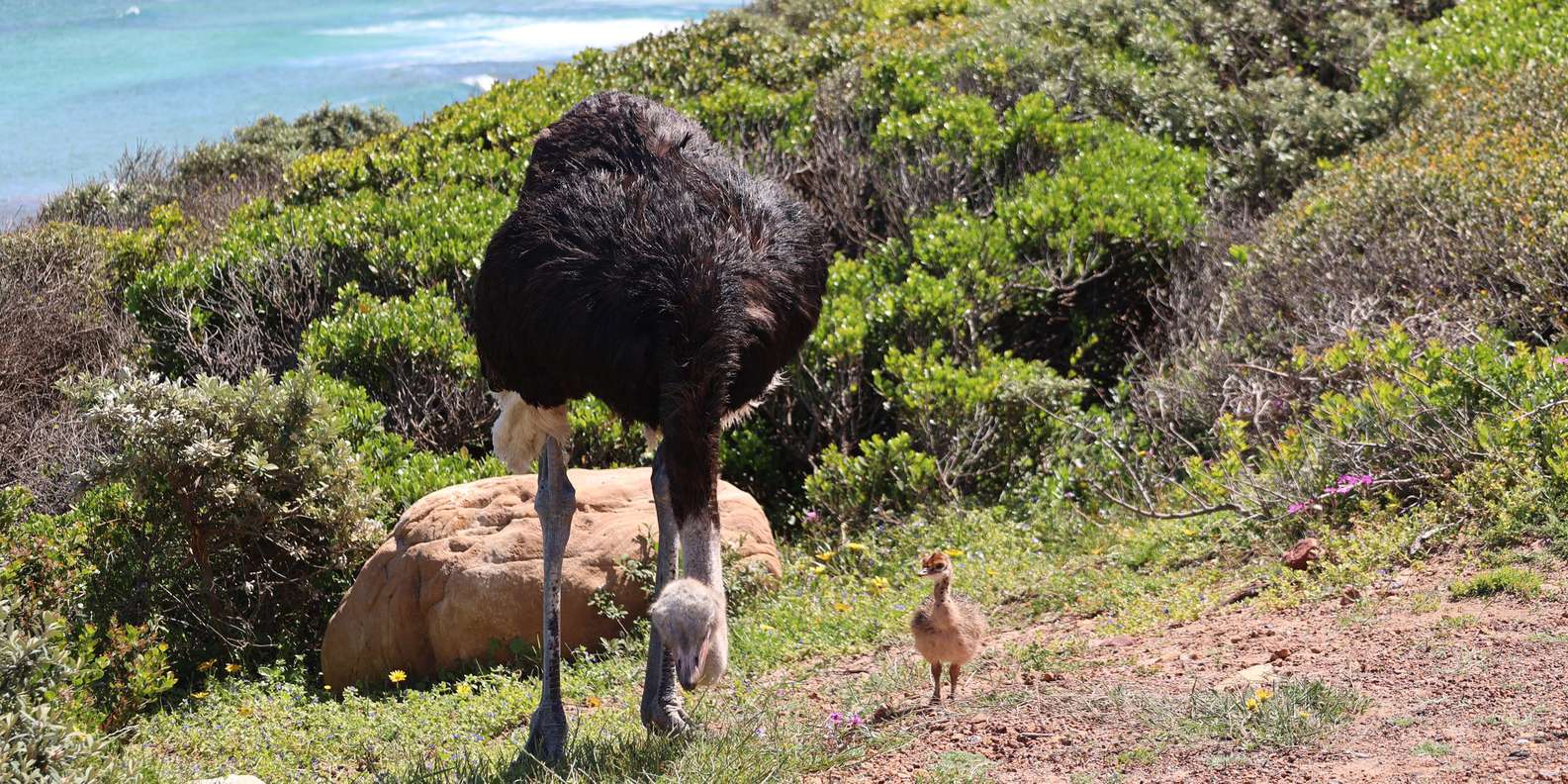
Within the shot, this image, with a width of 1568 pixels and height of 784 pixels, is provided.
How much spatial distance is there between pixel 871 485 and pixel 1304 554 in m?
2.55

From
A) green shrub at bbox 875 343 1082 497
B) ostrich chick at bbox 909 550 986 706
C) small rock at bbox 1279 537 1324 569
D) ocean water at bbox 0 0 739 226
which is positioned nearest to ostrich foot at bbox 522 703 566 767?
ostrich chick at bbox 909 550 986 706

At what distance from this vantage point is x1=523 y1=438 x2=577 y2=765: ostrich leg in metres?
5.11

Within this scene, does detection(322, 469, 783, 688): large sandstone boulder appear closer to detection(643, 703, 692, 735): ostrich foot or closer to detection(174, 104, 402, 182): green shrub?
detection(643, 703, 692, 735): ostrich foot

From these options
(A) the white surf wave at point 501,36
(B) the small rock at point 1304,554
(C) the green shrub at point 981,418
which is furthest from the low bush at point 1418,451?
(A) the white surf wave at point 501,36

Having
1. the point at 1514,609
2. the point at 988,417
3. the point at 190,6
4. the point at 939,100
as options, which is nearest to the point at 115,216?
the point at 939,100

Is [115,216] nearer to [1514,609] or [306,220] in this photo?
[306,220]

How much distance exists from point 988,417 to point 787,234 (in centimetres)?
287

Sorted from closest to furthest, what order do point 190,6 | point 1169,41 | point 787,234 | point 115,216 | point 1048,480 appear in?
point 787,234, point 1048,480, point 1169,41, point 115,216, point 190,6

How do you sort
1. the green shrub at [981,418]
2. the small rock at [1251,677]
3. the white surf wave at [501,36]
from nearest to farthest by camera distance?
the small rock at [1251,677], the green shrub at [981,418], the white surf wave at [501,36]

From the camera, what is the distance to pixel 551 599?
213 inches

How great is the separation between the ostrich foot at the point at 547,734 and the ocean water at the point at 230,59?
1615 centimetres

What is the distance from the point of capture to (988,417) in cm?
788

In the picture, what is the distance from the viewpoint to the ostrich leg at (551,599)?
5.11 meters

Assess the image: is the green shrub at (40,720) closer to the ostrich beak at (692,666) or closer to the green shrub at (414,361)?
the ostrich beak at (692,666)
